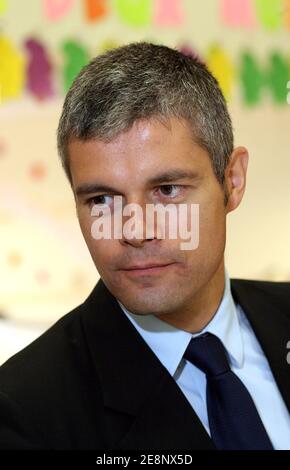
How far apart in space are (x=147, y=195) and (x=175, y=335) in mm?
240

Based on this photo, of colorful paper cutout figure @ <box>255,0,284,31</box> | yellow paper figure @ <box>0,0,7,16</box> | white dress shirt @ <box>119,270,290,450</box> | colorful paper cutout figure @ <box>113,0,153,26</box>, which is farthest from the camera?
colorful paper cutout figure @ <box>255,0,284,31</box>

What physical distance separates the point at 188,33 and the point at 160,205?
6.26 feet

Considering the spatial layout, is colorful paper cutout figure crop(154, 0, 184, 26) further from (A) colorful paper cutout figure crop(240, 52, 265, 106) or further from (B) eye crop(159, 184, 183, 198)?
(B) eye crop(159, 184, 183, 198)

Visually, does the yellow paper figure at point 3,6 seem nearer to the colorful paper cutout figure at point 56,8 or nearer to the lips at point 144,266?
the colorful paper cutout figure at point 56,8

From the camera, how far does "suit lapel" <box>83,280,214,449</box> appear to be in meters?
1.17

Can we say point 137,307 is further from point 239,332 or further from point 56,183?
point 56,183

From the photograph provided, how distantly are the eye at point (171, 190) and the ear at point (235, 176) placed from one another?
15 cm

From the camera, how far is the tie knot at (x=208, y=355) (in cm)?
125

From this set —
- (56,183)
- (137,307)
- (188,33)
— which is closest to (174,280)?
(137,307)

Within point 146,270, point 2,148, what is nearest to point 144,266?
point 146,270

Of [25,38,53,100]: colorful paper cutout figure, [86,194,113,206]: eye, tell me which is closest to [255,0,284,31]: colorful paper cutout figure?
[25,38,53,100]: colorful paper cutout figure

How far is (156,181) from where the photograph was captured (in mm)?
1150

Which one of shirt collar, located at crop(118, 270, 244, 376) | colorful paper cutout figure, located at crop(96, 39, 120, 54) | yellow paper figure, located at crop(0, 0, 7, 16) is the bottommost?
shirt collar, located at crop(118, 270, 244, 376)

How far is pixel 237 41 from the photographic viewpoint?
3.02 m
